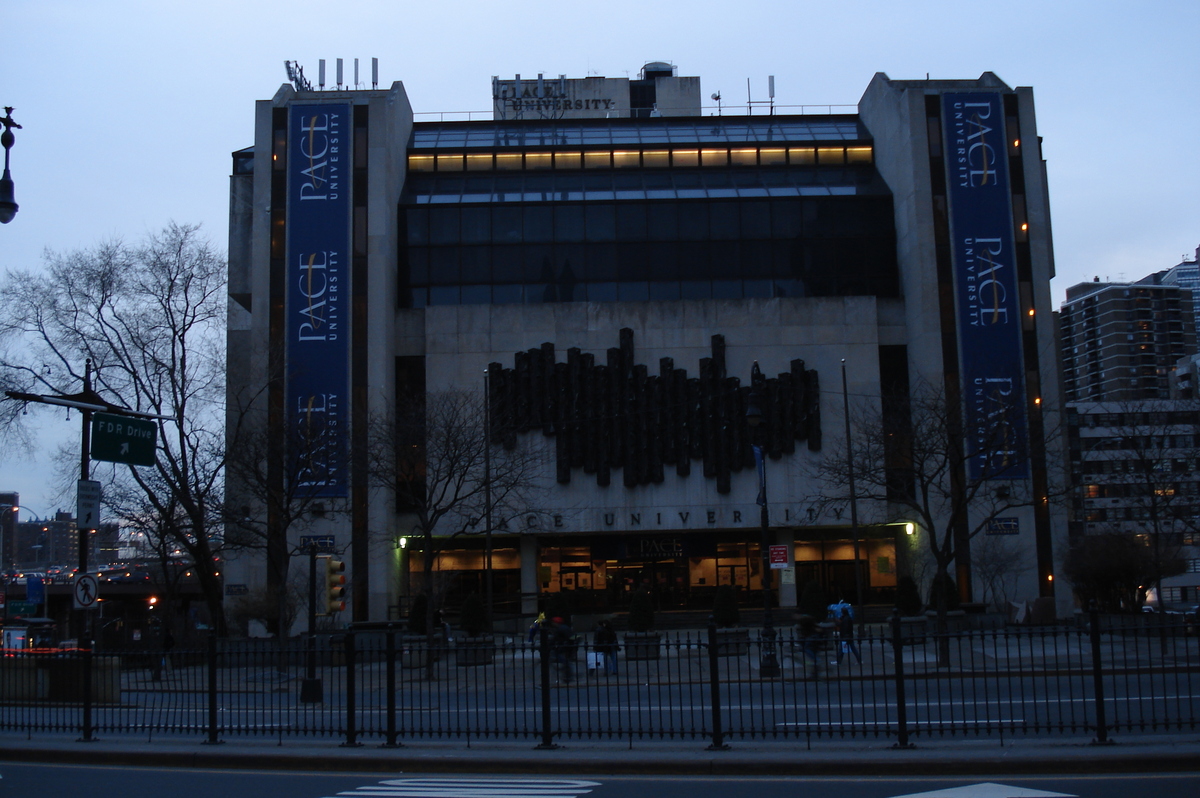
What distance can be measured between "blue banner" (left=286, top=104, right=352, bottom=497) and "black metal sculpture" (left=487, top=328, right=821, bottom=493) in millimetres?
7466

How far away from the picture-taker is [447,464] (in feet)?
135

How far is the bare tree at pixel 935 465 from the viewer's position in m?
32.6

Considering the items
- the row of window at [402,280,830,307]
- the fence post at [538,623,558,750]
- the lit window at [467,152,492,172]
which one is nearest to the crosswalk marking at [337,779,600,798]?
the fence post at [538,623,558,750]

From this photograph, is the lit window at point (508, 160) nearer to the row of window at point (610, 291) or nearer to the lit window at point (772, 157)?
the row of window at point (610, 291)

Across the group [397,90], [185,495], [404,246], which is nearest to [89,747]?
[185,495]

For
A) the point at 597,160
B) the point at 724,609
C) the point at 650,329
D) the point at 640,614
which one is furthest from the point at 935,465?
the point at 597,160

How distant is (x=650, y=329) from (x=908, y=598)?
649 inches

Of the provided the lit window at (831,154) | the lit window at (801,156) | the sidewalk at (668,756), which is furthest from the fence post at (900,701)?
the lit window at (831,154)

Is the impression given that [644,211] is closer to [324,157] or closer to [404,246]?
[404,246]

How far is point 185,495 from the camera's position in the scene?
35625mm

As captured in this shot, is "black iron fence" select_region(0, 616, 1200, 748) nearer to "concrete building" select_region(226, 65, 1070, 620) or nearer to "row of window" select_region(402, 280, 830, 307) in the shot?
"concrete building" select_region(226, 65, 1070, 620)

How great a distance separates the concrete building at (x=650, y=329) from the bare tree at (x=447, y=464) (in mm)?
1092

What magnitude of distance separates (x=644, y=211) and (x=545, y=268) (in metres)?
5.61

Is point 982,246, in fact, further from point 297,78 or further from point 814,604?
point 297,78
